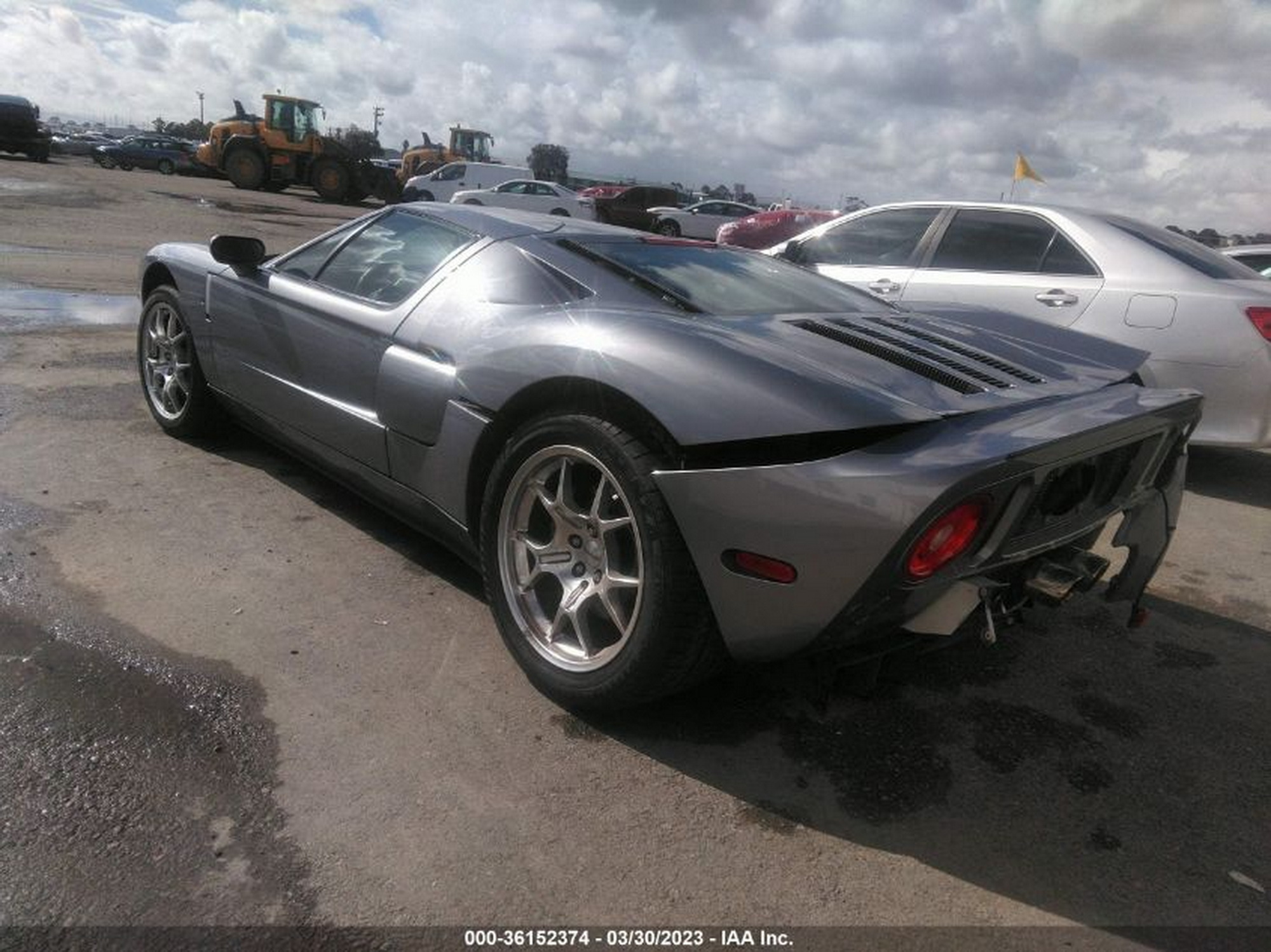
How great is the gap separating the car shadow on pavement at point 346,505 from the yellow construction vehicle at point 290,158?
82.0 ft

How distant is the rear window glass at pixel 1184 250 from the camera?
4.80 meters

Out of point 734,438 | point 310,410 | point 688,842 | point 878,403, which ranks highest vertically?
point 878,403

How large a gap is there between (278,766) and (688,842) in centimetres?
96

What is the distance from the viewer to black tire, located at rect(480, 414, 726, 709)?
215 centimetres

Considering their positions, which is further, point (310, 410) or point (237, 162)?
point (237, 162)

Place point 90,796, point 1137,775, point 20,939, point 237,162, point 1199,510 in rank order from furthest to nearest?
point 237,162, point 1199,510, point 1137,775, point 90,796, point 20,939

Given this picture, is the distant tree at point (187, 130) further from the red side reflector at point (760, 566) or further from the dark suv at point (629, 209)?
the red side reflector at point (760, 566)

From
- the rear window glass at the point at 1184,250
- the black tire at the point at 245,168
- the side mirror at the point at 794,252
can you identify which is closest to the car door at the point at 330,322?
the side mirror at the point at 794,252

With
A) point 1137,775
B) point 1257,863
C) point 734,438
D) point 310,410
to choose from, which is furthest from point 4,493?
point 1257,863

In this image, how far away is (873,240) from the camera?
5.93 metres

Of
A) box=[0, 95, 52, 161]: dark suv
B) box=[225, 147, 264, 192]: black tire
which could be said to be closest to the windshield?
box=[225, 147, 264, 192]: black tire

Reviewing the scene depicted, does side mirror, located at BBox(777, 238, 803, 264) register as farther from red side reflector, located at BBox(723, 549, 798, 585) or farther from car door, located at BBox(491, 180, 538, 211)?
car door, located at BBox(491, 180, 538, 211)

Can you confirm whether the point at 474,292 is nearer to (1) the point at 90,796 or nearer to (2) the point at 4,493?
(1) the point at 90,796

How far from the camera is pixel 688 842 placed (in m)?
2.00
